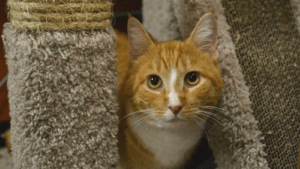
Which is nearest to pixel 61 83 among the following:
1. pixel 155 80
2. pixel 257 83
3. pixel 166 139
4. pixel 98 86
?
pixel 98 86

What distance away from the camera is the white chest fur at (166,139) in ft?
3.39

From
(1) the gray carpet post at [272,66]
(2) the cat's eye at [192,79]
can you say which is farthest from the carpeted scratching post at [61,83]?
(1) the gray carpet post at [272,66]

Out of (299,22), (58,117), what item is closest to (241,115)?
(299,22)

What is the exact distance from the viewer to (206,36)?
1046 mm

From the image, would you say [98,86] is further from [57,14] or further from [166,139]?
[166,139]

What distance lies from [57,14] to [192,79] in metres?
0.56

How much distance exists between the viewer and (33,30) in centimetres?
78

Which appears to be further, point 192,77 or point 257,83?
point 257,83

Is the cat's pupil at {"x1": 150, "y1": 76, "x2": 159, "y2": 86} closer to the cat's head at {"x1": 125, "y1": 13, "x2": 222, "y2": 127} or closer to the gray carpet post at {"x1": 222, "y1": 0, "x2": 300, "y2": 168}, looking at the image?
the cat's head at {"x1": 125, "y1": 13, "x2": 222, "y2": 127}

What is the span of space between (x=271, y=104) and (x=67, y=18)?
3.09 feet

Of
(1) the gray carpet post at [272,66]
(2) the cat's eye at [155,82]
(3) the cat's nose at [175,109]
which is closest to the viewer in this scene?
(3) the cat's nose at [175,109]

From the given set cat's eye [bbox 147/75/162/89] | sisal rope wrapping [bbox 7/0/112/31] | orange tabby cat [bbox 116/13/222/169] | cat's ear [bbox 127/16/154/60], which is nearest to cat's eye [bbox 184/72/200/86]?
orange tabby cat [bbox 116/13/222/169]

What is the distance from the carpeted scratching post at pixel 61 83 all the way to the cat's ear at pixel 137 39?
15 centimetres

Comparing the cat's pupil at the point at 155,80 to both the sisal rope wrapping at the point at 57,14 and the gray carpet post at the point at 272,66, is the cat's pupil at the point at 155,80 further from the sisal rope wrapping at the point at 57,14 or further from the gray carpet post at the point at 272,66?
the gray carpet post at the point at 272,66
